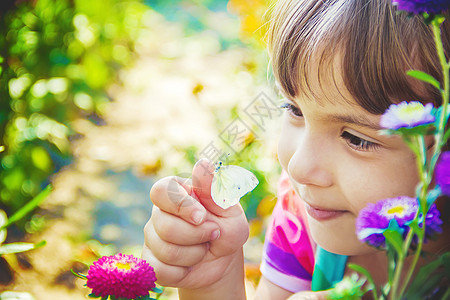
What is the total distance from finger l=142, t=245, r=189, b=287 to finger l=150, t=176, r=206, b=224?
0.34 ft

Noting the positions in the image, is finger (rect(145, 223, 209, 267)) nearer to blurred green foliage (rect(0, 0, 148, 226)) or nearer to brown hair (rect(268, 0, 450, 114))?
brown hair (rect(268, 0, 450, 114))

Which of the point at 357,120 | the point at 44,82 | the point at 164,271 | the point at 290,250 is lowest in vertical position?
the point at 44,82

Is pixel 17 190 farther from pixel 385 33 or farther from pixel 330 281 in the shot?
pixel 385 33

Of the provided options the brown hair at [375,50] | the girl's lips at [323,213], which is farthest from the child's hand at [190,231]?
the brown hair at [375,50]

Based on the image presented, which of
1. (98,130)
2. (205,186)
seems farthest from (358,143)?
(98,130)

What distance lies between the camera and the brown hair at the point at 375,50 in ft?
2.66

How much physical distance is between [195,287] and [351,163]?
0.38m

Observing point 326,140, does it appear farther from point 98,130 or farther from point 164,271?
point 98,130

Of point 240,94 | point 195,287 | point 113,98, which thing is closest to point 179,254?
point 195,287

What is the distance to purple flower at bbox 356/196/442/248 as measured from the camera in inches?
23.4

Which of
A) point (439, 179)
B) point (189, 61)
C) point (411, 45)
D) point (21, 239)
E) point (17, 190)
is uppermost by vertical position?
point (411, 45)

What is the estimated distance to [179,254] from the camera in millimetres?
902

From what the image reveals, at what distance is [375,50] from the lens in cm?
82

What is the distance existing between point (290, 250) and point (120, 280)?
71 cm
